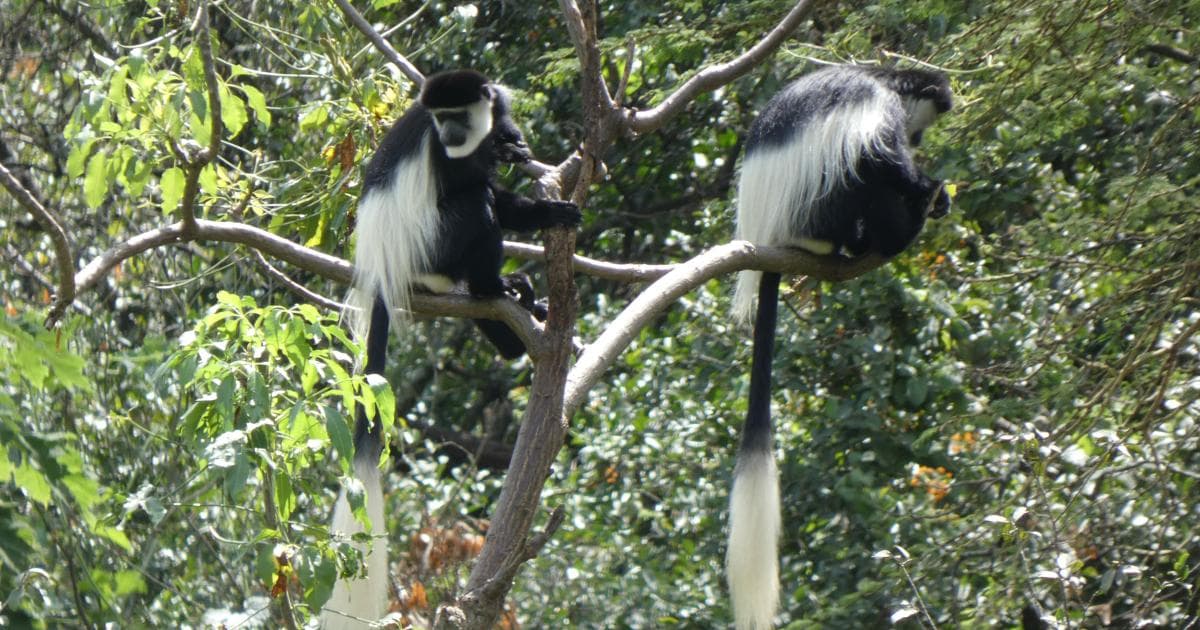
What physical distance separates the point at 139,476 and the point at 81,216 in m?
1.40

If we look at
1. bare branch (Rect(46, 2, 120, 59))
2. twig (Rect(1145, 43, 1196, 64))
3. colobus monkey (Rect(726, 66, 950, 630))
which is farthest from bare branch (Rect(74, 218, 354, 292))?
bare branch (Rect(46, 2, 120, 59))

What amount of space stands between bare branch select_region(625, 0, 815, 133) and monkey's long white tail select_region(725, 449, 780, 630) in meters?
0.84

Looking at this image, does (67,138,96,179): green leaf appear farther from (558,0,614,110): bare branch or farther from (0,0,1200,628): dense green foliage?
(558,0,614,110): bare branch

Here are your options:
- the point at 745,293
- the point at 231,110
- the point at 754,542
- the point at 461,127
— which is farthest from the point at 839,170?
the point at 231,110

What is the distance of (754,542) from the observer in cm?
256

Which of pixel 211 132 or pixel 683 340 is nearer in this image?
pixel 211 132

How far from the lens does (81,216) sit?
4.33 m

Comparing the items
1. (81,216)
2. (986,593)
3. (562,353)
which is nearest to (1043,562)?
(986,593)

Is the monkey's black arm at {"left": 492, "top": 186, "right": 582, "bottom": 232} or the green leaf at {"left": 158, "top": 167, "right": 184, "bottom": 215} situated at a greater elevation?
the monkey's black arm at {"left": 492, "top": 186, "right": 582, "bottom": 232}

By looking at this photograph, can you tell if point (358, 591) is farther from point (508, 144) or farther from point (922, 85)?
point (922, 85)

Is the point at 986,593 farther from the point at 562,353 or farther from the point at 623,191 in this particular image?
the point at 623,191

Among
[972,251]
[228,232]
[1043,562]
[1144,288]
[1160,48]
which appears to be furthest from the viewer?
[972,251]

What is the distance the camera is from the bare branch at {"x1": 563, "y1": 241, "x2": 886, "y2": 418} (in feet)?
6.65

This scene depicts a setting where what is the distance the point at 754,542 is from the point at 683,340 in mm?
1582
